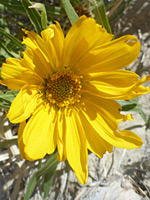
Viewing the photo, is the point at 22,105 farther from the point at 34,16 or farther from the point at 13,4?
the point at 13,4

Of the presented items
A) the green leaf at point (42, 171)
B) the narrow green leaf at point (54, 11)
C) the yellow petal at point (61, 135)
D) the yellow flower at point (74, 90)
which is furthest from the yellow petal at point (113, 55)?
the green leaf at point (42, 171)

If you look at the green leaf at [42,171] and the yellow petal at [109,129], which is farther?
the green leaf at [42,171]

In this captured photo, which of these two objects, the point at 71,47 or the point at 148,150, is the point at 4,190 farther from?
the point at 71,47

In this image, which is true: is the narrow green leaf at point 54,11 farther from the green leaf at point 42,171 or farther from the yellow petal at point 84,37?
the green leaf at point 42,171

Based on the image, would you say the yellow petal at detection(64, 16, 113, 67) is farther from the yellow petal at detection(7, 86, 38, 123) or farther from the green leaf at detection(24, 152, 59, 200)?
the green leaf at detection(24, 152, 59, 200)

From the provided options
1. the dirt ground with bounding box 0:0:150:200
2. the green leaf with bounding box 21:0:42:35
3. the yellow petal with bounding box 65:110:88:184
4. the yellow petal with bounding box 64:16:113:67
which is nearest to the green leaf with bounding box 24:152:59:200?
the dirt ground with bounding box 0:0:150:200

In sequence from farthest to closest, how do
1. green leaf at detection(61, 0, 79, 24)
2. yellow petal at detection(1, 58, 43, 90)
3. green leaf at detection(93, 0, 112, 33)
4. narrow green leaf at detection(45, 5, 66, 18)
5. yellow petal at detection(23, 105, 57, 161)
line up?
narrow green leaf at detection(45, 5, 66, 18), green leaf at detection(93, 0, 112, 33), green leaf at detection(61, 0, 79, 24), yellow petal at detection(23, 105, 57, 161), yellow petal at detection(1, 58, 43, 90)

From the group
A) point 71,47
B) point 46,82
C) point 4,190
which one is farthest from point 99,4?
point 4,190
